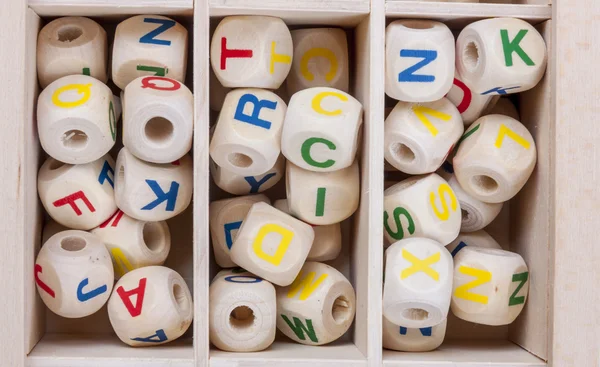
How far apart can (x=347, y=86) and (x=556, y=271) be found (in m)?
0.43

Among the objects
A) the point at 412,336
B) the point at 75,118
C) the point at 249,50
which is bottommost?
the point at 412,336

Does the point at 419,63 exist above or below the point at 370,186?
above

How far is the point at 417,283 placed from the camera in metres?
1.08

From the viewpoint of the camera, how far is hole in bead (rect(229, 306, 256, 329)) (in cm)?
115

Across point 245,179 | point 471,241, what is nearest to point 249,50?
point 245,179

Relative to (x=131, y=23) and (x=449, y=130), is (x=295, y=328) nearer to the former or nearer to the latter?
(x=449, y=130)

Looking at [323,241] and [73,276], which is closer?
[73,276]

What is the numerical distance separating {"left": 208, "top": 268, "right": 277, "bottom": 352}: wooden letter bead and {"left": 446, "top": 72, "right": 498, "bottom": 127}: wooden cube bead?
1.33 ft

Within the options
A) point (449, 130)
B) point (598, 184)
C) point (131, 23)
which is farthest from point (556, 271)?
point (131, 23)

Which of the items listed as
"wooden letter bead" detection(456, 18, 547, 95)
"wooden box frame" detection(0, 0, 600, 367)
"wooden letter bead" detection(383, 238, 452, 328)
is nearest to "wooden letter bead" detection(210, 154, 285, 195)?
"wooden box frame" detection(0, 0, 600, 367)

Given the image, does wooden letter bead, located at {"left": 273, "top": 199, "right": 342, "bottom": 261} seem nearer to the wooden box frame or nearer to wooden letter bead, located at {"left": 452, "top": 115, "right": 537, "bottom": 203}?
the wooden box frame

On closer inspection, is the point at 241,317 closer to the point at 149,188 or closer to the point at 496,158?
the point at 149,188

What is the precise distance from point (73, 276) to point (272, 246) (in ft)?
0.93
